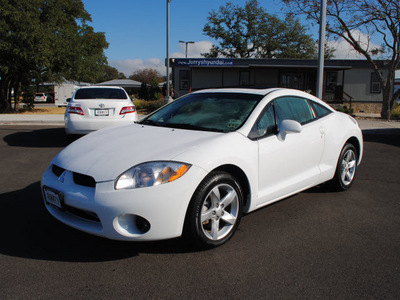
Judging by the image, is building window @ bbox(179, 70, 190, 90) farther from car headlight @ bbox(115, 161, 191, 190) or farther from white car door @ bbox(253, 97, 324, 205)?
car headlight @ bbox(115, 161, 191, 190)

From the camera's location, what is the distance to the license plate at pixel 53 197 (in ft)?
10.4

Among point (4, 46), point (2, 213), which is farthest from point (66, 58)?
point (2, 213)

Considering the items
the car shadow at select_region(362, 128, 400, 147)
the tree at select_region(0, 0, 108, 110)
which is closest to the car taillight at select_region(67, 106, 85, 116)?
Result: the car shadow at select_region(362, 128, 400, 147)

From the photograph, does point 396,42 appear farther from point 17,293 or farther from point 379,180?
point 17,293

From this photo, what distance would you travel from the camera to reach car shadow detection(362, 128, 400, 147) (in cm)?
1067

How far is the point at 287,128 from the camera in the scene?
3.84m

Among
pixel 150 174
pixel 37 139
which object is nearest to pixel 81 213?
pixel 150 174

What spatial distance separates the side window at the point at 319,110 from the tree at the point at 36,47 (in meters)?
18.7

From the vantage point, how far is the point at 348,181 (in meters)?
5.29

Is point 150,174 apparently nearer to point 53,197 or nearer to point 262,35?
point 53,197

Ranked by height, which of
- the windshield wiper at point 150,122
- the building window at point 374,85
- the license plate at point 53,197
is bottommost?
the license plate at point 53,197

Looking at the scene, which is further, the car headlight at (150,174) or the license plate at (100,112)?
the license plate at (100,112)

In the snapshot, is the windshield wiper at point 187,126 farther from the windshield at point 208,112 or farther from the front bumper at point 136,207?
the front bumper at point 136,207

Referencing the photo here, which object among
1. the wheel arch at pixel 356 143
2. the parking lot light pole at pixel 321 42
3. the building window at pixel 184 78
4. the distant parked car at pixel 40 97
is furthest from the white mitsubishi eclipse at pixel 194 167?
the distant parked car at pixel 40 97
